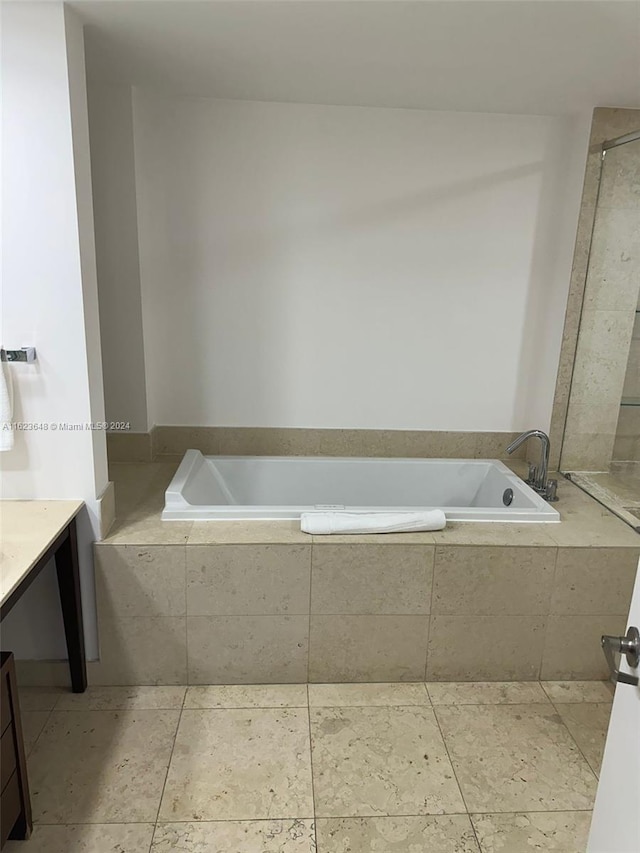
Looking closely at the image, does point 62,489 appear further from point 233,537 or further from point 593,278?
point 593,278

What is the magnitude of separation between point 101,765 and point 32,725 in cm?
31

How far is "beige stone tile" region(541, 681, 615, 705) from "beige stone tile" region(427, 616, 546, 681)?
75 mm

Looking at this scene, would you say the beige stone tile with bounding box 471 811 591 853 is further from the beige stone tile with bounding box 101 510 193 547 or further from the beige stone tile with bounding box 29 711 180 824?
the beige stone tile with bounding box 101 510 193 547

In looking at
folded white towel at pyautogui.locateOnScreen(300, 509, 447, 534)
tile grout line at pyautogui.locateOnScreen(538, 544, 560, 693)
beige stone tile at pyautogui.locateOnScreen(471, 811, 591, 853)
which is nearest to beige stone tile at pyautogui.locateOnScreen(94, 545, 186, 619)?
folded white towel at pyautogui.locateOnScreen(300, 509, 447, 534)

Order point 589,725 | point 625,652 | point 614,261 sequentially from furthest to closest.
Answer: point 614,261 < point 589,725 < point 625,652

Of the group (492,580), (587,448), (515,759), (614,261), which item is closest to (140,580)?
(492,580)

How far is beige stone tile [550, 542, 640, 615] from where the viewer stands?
2166mm

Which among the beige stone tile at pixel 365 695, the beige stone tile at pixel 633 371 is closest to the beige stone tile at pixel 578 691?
the beige stone tile at pixel 365 695

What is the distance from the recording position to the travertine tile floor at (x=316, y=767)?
1636 mm

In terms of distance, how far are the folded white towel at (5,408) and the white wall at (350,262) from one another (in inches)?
32.0

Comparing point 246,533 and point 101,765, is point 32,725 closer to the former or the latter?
point 101,765

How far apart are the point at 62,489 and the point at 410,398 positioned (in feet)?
5.25

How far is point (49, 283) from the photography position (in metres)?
1.86

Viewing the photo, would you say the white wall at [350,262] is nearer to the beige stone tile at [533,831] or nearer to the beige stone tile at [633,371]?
the beige stone tile at [633,371]
